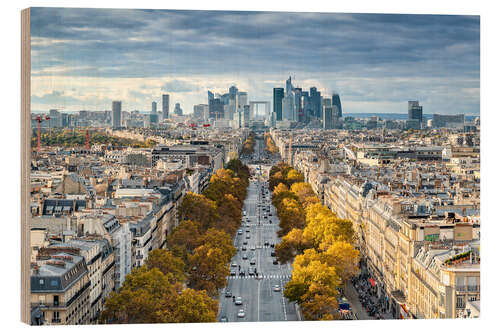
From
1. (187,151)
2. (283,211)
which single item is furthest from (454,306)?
(187,151)

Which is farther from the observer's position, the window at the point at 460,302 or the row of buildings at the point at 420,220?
the row of buildings at the point at 420,220

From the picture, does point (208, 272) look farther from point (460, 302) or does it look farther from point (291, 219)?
point (291, 219)

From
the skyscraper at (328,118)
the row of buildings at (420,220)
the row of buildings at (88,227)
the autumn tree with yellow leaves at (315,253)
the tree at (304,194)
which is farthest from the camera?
the tree at (304,194)

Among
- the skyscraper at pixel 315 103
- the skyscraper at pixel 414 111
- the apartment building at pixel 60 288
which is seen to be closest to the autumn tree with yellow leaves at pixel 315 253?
the skyscraper at pixel 315 103

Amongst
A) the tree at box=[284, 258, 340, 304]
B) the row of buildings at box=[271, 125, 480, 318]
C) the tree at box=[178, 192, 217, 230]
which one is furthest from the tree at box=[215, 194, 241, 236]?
the tree at box=[284, 258, 340, 304]

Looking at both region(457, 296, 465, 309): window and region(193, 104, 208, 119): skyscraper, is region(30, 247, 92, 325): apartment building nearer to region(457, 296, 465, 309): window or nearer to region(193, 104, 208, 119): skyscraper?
region(457, 296, 465, 309): window

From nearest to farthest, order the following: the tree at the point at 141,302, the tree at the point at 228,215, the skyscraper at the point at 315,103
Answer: the tree at the point at 141,302
the skyscraper at the point at 315,103
the tree at the point at 228,215

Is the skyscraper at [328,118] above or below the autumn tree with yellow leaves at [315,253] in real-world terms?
above

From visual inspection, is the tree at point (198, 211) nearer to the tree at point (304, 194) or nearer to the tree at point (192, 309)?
the tree at point (304, 194)
